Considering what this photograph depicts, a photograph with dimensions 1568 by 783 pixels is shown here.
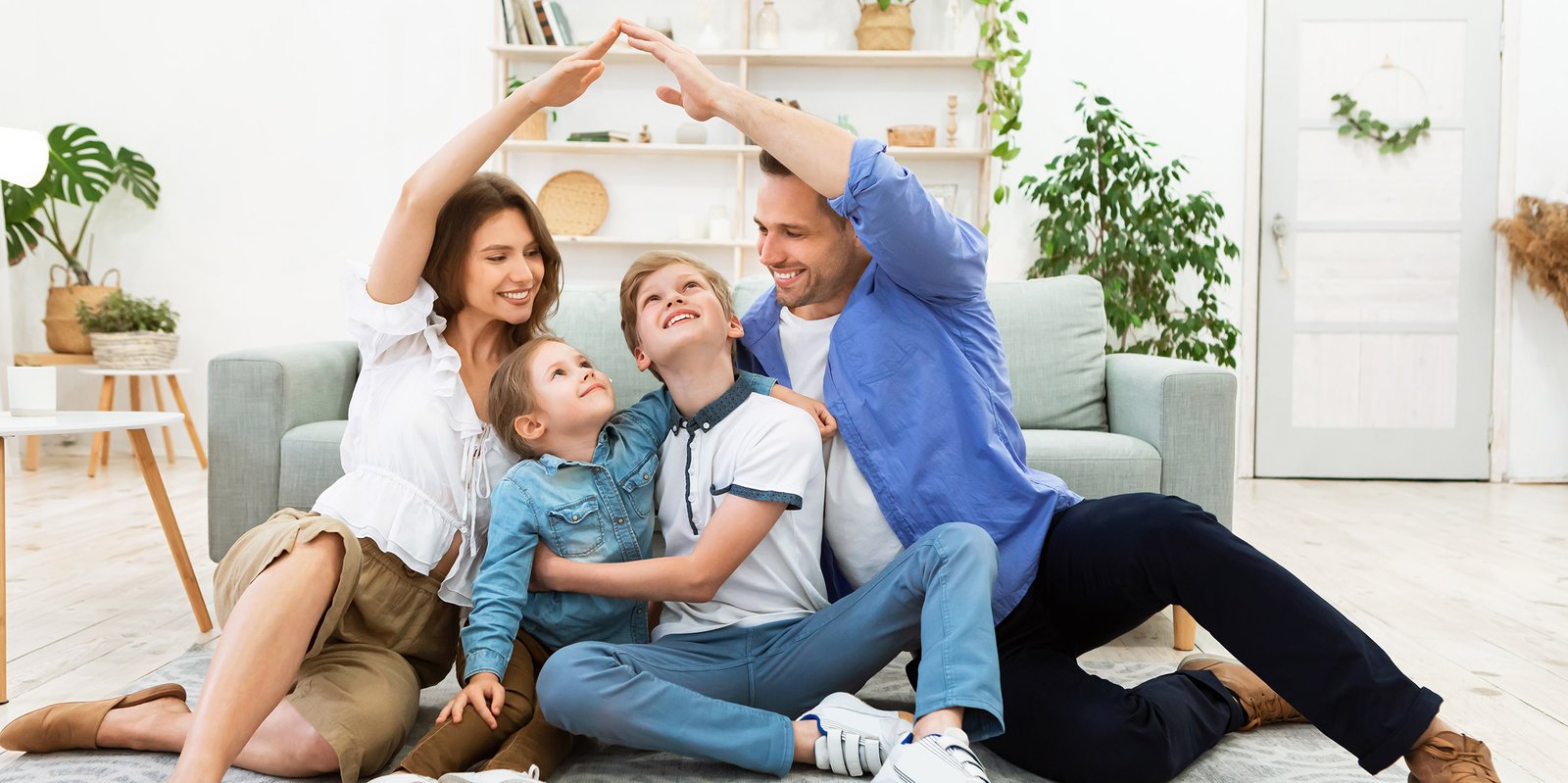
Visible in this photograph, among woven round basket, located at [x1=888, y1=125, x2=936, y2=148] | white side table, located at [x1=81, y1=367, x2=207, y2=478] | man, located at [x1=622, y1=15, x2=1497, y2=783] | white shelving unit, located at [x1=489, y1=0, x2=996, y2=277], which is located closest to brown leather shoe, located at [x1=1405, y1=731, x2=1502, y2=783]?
man, located at [x1=622, y1=15, x2=1497, y2=783]

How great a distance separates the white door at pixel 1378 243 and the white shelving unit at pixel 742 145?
4.13 feet

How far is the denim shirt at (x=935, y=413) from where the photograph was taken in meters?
1.49

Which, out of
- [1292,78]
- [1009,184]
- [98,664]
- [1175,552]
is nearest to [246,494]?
[98,664]

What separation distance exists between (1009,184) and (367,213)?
9.23 ft

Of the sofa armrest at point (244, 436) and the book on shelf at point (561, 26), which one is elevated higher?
the book on shelf at point (561, 26)

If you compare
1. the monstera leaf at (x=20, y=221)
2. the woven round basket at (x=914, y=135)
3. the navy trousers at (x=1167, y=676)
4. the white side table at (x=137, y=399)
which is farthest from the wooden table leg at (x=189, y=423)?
the navy trousers at (x=1167, y=676)

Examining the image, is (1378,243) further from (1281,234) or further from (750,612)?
(750,612)

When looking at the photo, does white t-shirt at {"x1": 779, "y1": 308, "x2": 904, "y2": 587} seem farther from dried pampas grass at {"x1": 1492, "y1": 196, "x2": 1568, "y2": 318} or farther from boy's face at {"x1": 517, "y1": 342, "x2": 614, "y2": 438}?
dried pampas grass at {"x1": 1492, "y1": 196, "x2": 1568, "y2": 318}

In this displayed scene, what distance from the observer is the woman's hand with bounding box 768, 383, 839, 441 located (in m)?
1.54

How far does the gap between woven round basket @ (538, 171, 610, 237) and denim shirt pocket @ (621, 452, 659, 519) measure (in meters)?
3.23

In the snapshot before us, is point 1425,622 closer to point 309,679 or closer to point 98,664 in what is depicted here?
point 309,679

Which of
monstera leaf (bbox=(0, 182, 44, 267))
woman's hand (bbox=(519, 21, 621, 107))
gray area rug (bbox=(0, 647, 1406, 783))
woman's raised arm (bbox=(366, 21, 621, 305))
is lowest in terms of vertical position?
gray area rug (bbox=(0, 647, 1406, 783))

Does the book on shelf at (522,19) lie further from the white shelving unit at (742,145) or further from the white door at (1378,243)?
the white door at (1378,243)

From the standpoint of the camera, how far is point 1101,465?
86.5 inches
